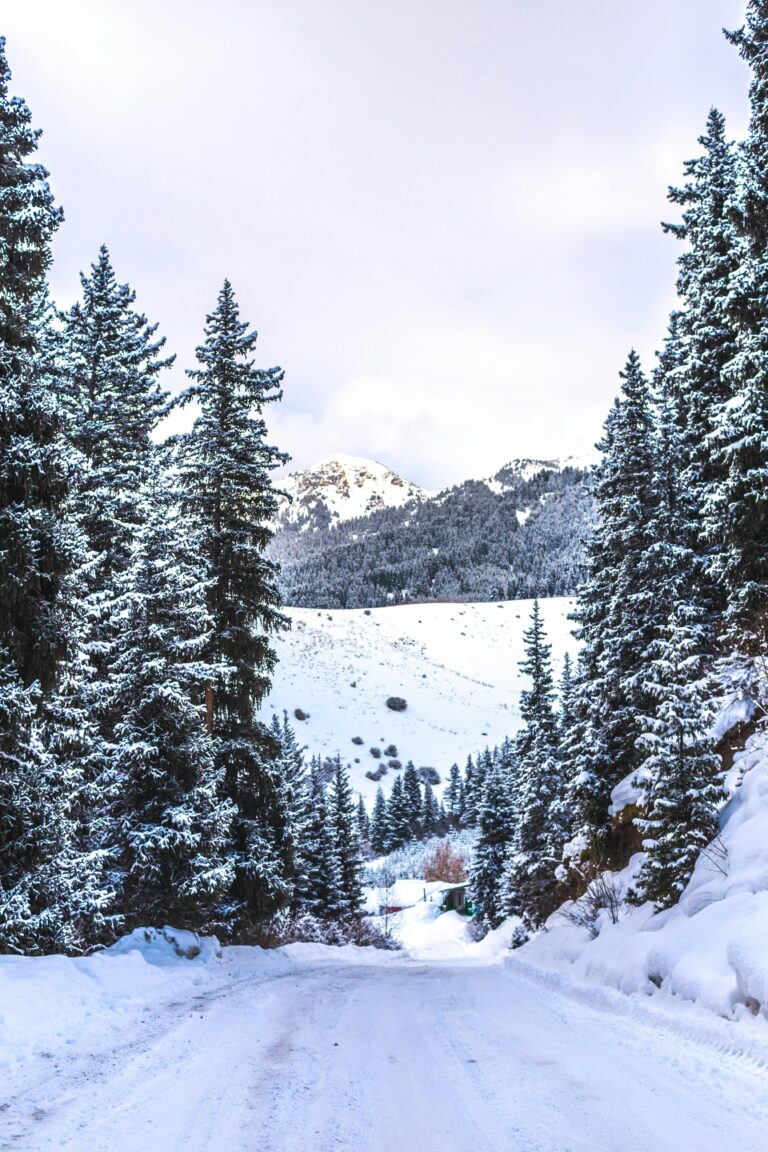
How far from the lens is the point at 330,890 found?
116 ft

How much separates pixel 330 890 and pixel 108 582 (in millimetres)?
23753

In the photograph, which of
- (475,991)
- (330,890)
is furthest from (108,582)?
(330,890)

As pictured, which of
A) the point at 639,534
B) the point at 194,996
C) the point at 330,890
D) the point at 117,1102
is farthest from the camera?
the point at 330,890

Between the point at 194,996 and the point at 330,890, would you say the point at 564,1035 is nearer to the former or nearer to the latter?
the point at 194,996

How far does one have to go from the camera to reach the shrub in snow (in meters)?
105

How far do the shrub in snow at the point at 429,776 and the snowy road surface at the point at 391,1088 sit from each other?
99.2m

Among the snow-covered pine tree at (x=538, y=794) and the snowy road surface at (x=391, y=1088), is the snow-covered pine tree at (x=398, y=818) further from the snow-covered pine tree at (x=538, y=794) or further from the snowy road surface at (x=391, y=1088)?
the snowy road surface at (x=391, y=1088)

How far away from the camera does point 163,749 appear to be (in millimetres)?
14719

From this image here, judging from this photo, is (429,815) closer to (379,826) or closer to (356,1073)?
(379,826)

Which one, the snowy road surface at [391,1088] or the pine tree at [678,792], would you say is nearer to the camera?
the snowy road surface at [391,1088]

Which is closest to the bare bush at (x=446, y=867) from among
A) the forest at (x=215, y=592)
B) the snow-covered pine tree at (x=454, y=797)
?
the snow-covered pine tree at (x=454, y=797)

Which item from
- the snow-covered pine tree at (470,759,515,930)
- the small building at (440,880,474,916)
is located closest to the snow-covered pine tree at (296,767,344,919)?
the snow-covered pine tree at (470,759,515,930)

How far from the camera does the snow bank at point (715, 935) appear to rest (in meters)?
7.09

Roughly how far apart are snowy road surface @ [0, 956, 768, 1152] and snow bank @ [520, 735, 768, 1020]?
2.18 ft
